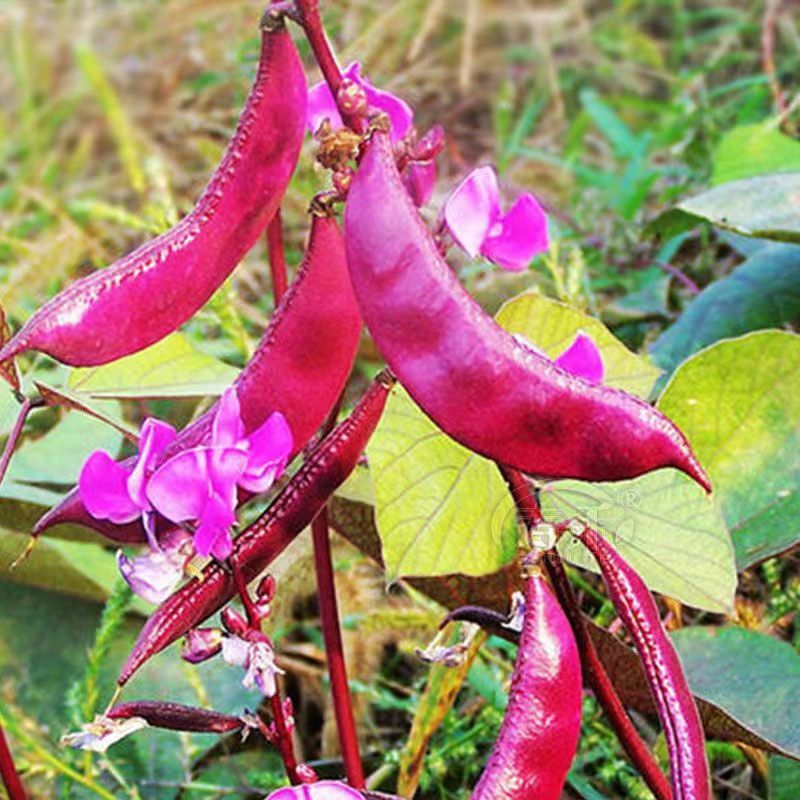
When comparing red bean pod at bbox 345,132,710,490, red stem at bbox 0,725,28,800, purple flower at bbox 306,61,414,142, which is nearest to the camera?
red bean pod at bbox 345,132,710,490

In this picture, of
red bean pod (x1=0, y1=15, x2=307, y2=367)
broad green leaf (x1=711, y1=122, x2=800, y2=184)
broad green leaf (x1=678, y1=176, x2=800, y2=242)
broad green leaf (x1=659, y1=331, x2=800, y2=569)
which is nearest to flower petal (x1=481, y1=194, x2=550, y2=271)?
red bean pod (x1=0, y1=15, x2=307, y2=367)

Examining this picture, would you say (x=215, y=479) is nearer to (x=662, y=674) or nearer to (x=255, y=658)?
(x=255, y=658)

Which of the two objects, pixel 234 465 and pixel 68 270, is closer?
pixel 234 465

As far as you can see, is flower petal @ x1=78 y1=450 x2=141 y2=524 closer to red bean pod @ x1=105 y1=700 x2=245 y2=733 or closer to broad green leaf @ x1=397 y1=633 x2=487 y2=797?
red bean pod @ x1=105 y1=700 x2=245 y2=733

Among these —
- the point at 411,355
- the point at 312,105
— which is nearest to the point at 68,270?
the point at 312,105

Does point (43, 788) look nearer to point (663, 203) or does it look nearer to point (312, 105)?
point (312, 105)

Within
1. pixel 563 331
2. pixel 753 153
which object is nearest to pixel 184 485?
pixel 563 331
